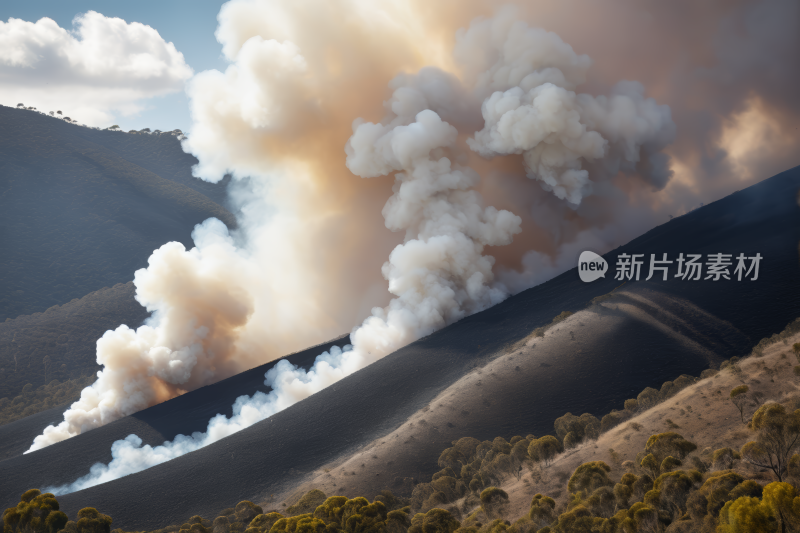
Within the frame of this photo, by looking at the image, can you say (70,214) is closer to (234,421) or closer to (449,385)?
(234,421)

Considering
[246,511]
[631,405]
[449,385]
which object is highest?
[449,385]

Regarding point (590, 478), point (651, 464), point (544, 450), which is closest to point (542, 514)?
point (590, 478)

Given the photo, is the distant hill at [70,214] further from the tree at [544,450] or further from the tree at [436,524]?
the tree at [544,450]

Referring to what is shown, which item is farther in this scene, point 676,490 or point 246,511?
point 246,511

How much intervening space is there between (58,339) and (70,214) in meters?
57.0

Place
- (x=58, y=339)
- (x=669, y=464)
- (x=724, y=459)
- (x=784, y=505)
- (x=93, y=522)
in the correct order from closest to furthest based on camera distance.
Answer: (x=784, y=505), (x=724, y=459), (x=669, y=464), (x=93, y=522), (x=58, y=339)

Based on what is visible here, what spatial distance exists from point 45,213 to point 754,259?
13934 centimetres

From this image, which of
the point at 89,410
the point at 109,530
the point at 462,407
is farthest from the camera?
the point at 89,410

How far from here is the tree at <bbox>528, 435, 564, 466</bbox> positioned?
21.2 m

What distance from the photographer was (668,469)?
15.8 meters

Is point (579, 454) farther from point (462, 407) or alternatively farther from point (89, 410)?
point (89, 410)

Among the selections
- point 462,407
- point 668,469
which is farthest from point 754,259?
point 668,469

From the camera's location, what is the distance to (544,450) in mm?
21406

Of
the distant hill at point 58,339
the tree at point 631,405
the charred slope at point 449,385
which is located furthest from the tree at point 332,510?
the distant hill at point 58,339
